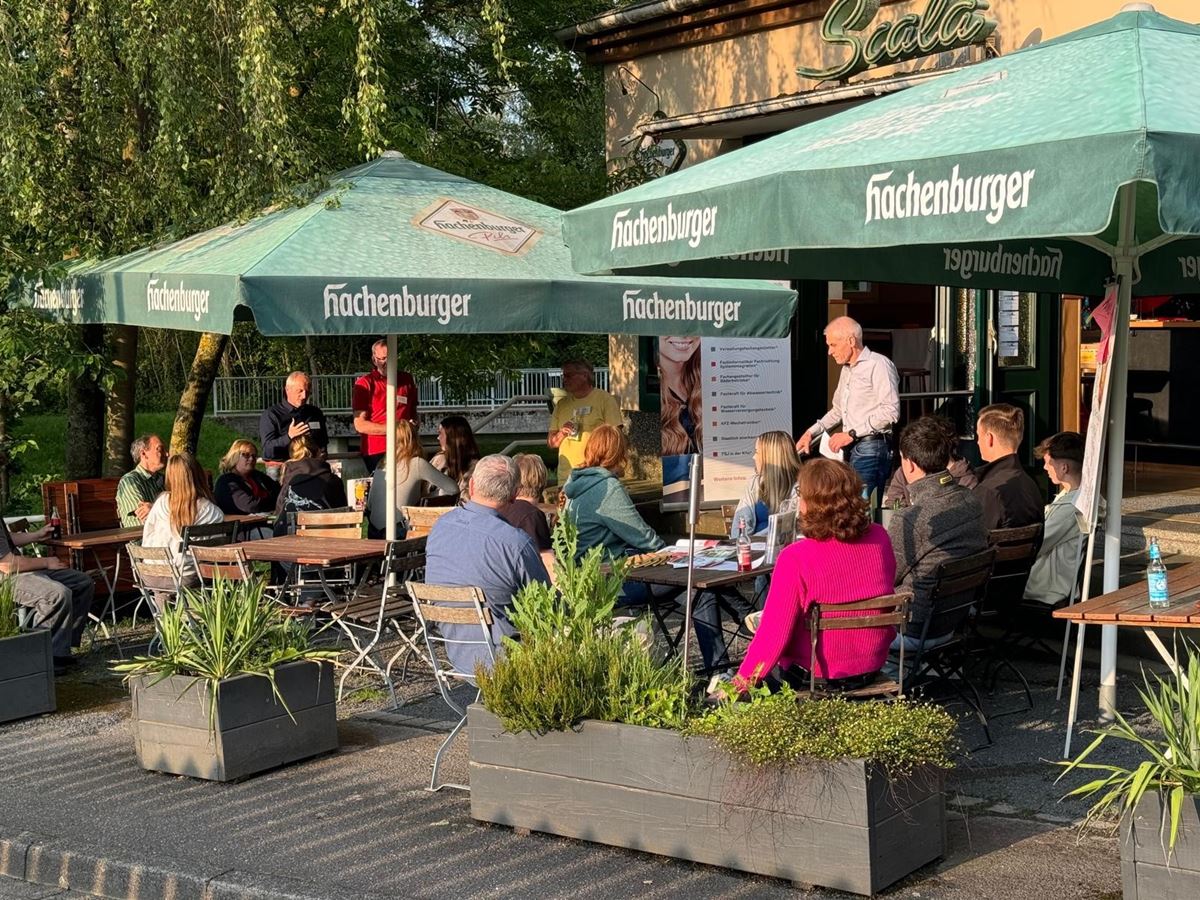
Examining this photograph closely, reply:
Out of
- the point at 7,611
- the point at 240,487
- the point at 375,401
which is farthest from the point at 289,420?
the point at 7,611

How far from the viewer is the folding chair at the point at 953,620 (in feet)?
21.6

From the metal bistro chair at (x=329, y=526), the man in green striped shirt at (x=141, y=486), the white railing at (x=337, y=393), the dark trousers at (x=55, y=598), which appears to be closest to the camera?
the dark trousers at (x=55, y=598)

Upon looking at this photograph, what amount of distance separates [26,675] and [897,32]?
8.12m

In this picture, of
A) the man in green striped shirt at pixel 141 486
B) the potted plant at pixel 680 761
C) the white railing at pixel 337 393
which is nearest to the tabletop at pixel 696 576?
the potted plant at pixel 680 761

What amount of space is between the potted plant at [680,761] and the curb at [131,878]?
32.9 inches

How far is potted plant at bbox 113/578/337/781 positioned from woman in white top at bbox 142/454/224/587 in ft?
7.87

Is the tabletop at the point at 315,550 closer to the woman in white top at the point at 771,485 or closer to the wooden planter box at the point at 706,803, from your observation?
the woman in white top at the point at 771,485

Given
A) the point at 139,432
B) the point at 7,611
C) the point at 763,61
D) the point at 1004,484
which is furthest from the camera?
the point at 139,432

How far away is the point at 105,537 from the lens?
33.1 ft

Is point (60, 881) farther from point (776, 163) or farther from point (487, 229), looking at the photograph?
point (487, 229)

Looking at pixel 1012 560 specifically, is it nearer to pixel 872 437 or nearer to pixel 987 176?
pixel 872 437

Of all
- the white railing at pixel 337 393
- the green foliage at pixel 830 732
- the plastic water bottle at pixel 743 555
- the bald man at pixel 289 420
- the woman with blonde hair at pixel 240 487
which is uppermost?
the white railing at pixel 337 393

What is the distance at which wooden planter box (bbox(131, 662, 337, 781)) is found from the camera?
264 inches

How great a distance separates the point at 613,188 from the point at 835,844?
430 inches
